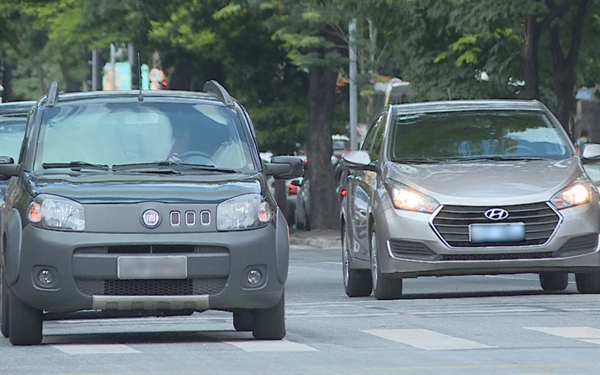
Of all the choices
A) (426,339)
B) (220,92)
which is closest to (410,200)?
(220,92)

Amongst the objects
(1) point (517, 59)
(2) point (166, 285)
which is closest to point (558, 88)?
(1) point (517, 59)

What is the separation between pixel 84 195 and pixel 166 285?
703 mm

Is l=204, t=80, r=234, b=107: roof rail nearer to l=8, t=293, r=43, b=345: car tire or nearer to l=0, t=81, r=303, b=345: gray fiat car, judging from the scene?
l=0, t=81, r=303, b=345: gray fiat car

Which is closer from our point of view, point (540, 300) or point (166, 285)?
point (166, 285)

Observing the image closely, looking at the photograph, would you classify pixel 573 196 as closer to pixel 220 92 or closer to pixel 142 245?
pixel 220 92

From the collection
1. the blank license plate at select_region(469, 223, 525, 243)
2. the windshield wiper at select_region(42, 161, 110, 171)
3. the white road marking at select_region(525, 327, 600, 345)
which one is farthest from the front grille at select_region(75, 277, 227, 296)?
the blank license plate at select_region(469, 223, 525, 243)

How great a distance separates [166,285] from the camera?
36.5ft

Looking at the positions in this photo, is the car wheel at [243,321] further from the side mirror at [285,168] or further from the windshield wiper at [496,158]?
the windshield wiper at [496,158]

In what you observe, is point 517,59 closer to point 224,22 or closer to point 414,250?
point 224,22

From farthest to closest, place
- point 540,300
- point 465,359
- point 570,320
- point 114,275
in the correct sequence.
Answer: point 540,300
point 570,320
point 114,275
point 465,359

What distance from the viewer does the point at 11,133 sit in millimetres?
17969

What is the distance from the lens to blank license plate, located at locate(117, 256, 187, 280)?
11.0 meters

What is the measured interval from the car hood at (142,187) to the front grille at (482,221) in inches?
154

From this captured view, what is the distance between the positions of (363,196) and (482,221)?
70.4 inches
